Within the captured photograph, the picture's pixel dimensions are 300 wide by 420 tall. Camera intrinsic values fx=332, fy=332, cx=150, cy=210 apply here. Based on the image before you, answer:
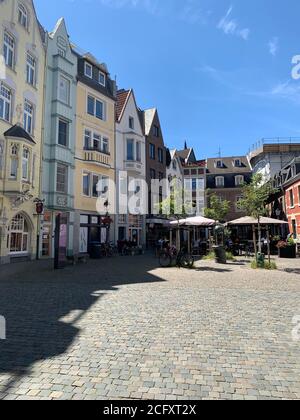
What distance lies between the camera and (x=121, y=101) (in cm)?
3472

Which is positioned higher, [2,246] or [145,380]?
[2,246]

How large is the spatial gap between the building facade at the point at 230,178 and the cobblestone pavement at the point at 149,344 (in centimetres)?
5037

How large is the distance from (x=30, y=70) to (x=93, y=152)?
772 cm

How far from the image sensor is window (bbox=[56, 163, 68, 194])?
24.4 metres

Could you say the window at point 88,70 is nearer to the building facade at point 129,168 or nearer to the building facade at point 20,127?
the building facade at point 129,168

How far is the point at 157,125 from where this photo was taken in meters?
41.6

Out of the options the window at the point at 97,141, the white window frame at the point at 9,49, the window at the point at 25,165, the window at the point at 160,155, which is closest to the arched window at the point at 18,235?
the window at the point at 25,165

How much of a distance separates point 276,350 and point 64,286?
7.44 m

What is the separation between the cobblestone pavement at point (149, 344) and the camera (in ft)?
12.9

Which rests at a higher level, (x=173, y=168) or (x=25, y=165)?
(x=173, y=168)

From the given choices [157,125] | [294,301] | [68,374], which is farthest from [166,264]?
[157,125]

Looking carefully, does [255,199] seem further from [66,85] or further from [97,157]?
[66,85]

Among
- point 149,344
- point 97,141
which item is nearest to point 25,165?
point 97,141
